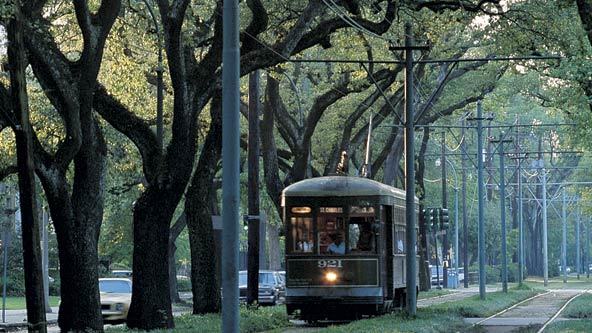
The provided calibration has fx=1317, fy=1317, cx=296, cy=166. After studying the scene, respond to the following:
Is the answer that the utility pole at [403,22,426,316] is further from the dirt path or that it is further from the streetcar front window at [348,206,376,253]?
the dirt path


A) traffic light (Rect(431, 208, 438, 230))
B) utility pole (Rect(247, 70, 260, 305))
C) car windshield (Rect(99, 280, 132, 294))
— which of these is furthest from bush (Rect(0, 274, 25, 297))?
utility pole (Rect(247, 70, 260, 305))

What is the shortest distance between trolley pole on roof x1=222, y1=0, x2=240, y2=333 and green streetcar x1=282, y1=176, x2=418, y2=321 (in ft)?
56.8

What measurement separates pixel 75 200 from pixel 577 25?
15.2m

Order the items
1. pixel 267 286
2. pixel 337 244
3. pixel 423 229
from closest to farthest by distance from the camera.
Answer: pixel 337 244, pixel 267 286, pixel 423 229

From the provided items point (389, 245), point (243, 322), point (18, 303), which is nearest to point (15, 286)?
point (18, 303)

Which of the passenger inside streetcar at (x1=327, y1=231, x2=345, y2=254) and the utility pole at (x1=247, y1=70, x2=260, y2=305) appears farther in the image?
the utility pole at (x1=247, y1=70, x2=260, y2=305)

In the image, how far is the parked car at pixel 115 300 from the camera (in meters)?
37.2

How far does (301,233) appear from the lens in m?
33.4

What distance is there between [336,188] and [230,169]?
1743 centimetres

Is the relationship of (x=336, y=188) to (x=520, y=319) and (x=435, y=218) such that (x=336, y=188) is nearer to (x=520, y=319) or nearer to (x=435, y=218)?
(x=520, y=319)

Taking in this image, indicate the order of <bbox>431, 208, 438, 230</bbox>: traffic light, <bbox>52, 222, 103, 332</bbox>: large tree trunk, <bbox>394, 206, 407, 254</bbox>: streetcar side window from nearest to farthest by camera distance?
1. <bbox>52, 222, 103, 332</bbox>: large tree trunk
2. <bbox>394, 206, 407, 254</bbox>: streetcar side window
3. <bbox>431, 208, 438, 230</bbox>: traffic light

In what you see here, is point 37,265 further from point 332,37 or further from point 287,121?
point 287,121

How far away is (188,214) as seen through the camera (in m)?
34.4

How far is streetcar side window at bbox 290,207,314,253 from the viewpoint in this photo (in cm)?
3334
